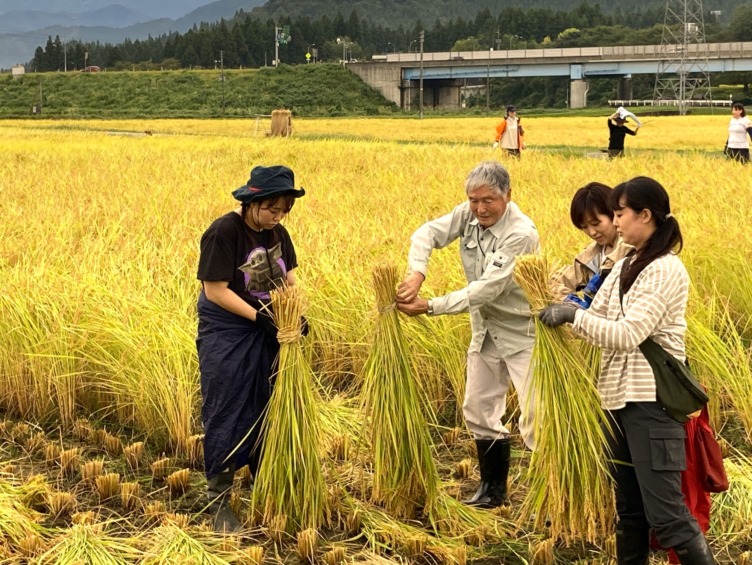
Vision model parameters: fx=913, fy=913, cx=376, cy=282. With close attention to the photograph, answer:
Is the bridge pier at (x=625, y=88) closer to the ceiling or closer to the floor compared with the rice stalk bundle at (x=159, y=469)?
closer to the ceiling

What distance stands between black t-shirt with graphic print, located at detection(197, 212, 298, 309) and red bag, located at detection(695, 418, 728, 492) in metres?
1.47

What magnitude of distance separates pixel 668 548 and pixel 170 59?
123m

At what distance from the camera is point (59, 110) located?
5741cm

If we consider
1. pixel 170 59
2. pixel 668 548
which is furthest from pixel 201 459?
pixel 170 59

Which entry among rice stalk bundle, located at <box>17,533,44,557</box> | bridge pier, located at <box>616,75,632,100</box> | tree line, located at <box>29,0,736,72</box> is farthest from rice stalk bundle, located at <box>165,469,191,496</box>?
tree line, located at <box>29,0,736,72</box>

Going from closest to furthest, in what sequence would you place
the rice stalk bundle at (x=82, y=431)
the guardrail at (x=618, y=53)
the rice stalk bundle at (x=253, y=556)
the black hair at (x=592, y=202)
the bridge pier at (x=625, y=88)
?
the rice stalk bundle at (x=253, y=556), the black hair at (x=592, y=202), the rice stalk bundle at (x=82, y=431), the guardrail at (x=618, y=53), the bridge pier at (x=625, y=88)

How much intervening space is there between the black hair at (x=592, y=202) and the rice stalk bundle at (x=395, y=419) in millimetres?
741

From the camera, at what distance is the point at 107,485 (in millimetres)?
3400

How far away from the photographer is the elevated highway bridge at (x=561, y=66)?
69312 mm

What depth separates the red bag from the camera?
277 cm

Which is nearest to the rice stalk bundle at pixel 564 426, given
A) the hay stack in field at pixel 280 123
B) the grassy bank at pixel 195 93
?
the hay stack in field at pixel 280 123

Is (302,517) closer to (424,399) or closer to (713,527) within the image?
(424,399)

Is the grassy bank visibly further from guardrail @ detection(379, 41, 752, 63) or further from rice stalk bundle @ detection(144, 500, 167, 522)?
rice stalk bundle @ detection(144, 500, 167, 522)

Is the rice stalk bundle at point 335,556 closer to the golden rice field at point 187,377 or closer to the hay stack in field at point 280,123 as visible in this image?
the golden rice field at point 187,377
